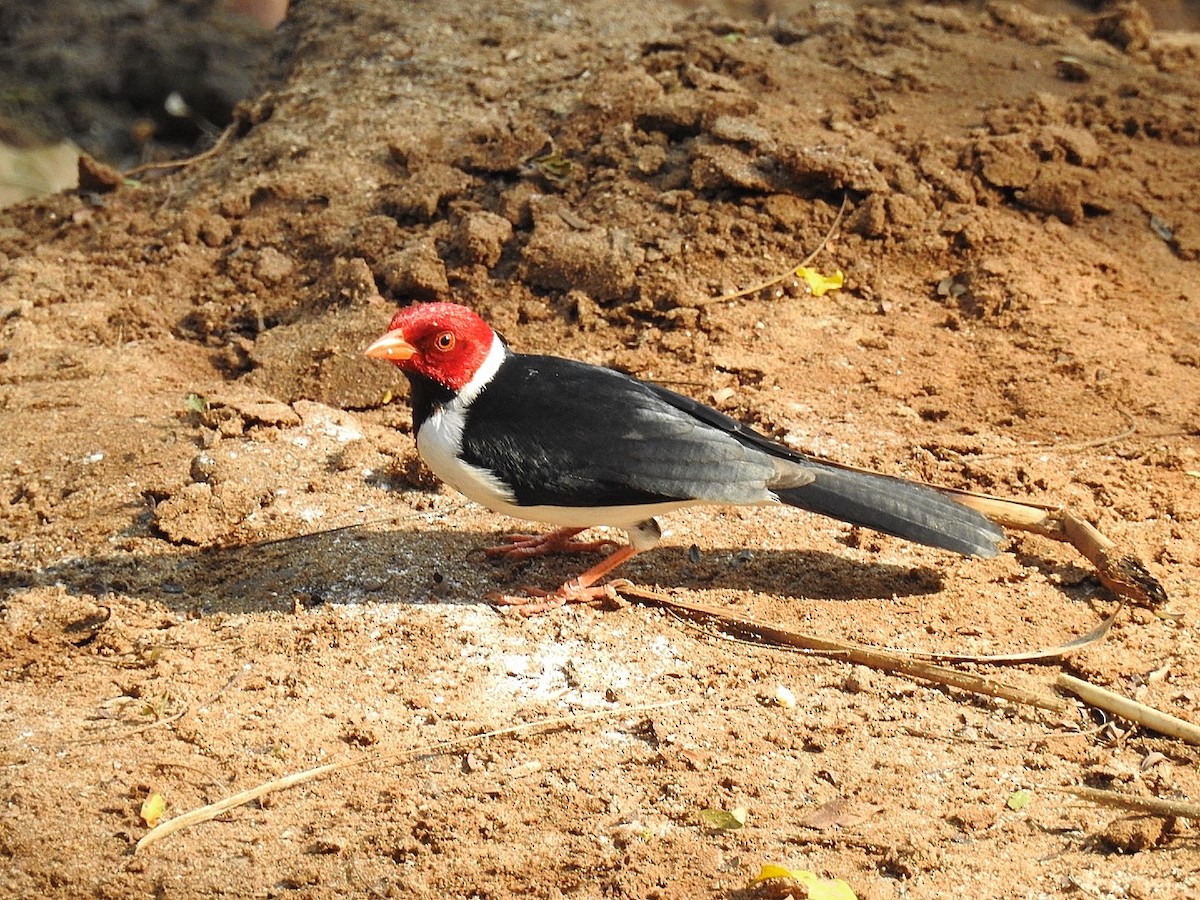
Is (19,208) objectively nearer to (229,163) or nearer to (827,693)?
(229,163)

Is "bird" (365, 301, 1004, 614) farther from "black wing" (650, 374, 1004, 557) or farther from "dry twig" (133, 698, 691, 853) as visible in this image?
"dry twig" (133, 698, 691, 853)

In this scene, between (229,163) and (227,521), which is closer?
(227,521)

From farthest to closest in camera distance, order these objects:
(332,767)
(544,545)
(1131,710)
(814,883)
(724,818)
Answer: (544,545)
(1131,710)
(332,767)
(724,818)
(814,883)

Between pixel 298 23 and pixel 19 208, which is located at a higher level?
pixel 298 23

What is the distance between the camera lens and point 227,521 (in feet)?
16.8

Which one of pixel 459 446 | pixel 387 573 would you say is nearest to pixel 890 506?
pixel 459 446

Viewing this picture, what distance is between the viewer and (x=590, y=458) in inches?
178

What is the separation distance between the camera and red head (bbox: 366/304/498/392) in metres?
4.62

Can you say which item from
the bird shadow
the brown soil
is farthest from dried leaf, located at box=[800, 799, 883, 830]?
the bird shadow

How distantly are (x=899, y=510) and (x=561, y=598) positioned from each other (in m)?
1.28

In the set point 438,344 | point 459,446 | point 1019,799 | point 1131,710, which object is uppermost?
point 438,344

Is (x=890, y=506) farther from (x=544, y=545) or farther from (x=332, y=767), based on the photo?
(x=332, y=767)

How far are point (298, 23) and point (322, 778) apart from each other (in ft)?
22.4

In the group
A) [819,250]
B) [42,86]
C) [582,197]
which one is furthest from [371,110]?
[42,86]
